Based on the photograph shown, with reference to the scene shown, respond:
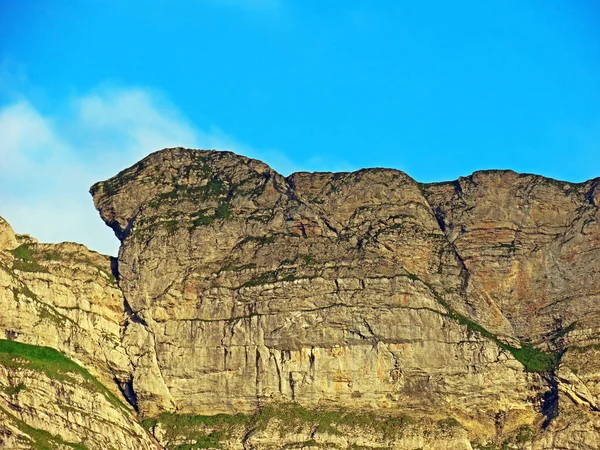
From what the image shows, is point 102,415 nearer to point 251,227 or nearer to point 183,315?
point 183,315

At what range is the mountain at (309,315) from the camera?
127000 mm

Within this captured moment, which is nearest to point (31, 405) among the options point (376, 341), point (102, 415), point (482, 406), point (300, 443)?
point (102, 415)

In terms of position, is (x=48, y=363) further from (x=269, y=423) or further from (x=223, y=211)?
(x=223, y=211)

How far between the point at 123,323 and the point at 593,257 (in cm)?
4395

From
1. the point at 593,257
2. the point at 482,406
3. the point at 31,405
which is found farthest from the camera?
the point at 593,257

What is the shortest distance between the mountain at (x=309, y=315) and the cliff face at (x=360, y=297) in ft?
0.58

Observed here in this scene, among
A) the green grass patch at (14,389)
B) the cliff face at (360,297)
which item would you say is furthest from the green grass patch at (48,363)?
the cliff face at (360,297)

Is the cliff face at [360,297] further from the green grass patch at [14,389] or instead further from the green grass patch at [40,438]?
the green grass patch at [14,389]

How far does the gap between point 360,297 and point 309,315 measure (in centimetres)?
500

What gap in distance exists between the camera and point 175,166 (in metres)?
146

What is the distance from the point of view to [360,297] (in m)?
134

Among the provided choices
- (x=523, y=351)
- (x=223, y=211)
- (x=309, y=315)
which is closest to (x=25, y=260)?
(x=223, y=211)

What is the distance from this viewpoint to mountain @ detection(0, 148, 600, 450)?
12700 centimetres

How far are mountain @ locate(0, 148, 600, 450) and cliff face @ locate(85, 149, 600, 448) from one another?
175 millimetres
